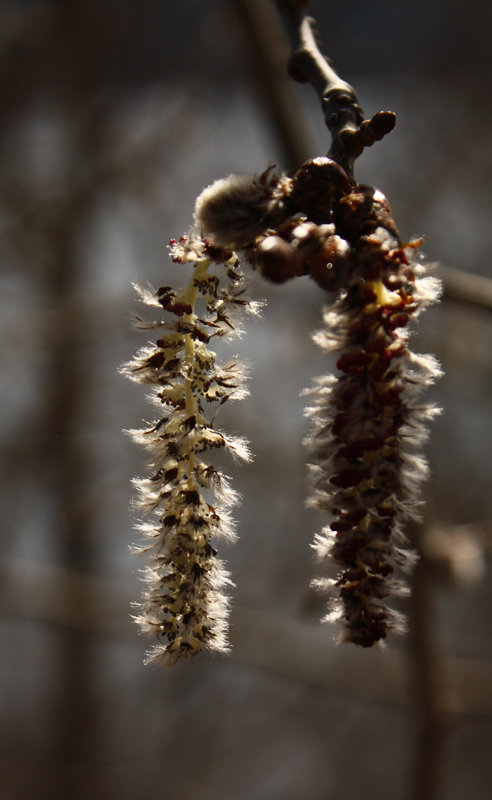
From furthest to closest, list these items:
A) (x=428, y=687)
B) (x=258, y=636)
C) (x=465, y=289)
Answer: (x=258, y=636) < (x=428, y=687) < (x=465, y=289)

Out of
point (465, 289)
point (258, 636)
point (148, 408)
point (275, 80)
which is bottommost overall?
→ point (258, 636)

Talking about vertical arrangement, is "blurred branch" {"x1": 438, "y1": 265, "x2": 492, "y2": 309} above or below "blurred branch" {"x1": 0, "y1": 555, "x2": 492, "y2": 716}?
above

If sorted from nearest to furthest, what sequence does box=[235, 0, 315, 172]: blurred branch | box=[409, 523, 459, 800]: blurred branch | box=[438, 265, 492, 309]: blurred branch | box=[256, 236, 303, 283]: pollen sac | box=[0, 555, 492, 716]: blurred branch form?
box=[256, 236, 303, 283]: pollen sac, box=[438, 265, 492, 309]: blurred branch, box=[235, 0, 315, 172]: blurred branch, box=[409, 523, 459, 800]: blurred branch, box=[0, 555, 492, 716]: blurred branch

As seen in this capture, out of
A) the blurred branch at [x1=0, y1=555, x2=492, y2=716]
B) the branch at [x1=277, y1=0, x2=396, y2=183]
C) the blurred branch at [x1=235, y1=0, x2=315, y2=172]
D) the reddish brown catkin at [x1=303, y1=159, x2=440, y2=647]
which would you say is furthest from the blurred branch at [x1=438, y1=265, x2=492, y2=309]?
the blurred branch at [x1=0, y1=555, x2=492, y2=716]

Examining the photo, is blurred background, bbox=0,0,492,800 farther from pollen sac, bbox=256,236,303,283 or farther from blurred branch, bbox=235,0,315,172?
pollen sac, bbox=256,236,303,283

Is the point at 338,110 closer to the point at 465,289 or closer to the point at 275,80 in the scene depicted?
the point at 465,289

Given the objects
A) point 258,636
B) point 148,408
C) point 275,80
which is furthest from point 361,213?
point 148,408

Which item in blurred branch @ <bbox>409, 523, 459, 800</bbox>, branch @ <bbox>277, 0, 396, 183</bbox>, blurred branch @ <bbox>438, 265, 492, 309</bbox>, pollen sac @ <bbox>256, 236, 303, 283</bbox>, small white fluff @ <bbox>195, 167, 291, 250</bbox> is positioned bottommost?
blurred branch @ <bbox>409, 523, 459, 800</bbox>

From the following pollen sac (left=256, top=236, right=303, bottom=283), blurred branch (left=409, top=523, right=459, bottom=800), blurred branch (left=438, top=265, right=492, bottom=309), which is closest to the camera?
pollen sac (left=256, top=236, right=303, bottom=283)
